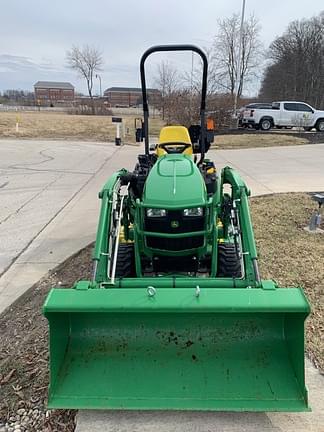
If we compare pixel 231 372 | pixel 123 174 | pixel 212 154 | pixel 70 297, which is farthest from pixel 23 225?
pixel 212 154

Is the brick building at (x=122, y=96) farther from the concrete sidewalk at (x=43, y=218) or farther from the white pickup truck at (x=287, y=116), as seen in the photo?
the concrete sidewalk at (x=43, y=218)

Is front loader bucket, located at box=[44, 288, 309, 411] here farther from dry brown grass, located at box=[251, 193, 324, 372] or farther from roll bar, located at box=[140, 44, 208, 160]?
roll bar, located at box=[140, 44, 208, 160]

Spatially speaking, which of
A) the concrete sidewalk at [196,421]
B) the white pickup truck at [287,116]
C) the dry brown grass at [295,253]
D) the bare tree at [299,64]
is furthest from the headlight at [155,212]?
the bare tree at [299,64]

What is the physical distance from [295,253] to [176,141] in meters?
1.87

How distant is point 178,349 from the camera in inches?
92.3

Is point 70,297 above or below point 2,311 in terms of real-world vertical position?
above

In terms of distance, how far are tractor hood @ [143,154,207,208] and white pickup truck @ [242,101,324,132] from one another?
21.3 metres

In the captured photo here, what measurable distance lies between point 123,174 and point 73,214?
3.16 metres

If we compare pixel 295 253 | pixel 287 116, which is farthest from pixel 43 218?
pixel 287 116

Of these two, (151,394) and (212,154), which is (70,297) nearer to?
(151,394)

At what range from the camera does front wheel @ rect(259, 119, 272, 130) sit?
2312 centimetres

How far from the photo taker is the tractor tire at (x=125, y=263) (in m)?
3.07

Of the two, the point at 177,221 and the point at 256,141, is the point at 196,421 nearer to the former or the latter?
the point at 177,221

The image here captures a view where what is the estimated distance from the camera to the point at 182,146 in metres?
3.77
